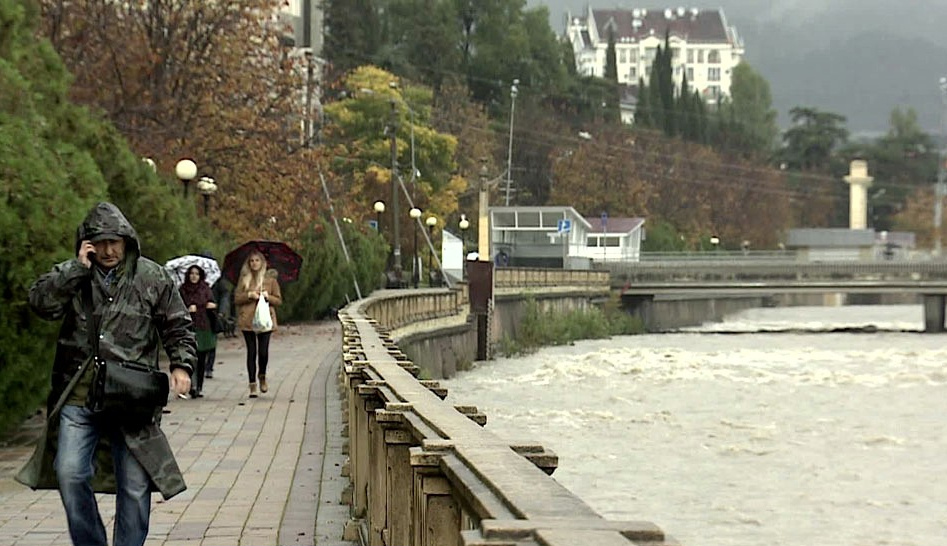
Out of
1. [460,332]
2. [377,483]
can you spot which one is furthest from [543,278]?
[377,483]

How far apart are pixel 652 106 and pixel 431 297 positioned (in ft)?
396

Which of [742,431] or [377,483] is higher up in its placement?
[377,483]

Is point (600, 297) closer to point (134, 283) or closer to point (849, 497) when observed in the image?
point (849, 497)

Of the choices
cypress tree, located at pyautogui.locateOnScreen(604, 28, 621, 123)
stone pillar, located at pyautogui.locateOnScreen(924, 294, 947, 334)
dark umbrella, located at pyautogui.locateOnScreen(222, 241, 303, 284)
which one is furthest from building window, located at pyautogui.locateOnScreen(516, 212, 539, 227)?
dark umbrella, located at pyautogui.locateOnScreen(222, 241, 303, 284)

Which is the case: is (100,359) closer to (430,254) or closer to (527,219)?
(430,254)

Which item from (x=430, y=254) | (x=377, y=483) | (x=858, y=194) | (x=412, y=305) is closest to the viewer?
(x=377, y=483)

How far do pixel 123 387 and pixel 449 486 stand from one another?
2606mm

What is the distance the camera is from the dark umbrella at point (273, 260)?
72.8 feet

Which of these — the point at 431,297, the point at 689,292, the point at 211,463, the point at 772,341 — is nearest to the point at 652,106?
the point at 689,292

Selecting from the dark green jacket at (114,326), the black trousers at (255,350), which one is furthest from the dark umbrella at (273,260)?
the dark green jacket at (114,326)

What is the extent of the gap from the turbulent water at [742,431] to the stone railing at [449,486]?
5.51 m

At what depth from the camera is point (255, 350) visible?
21438 millimetres

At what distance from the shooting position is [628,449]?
3197 centimetres

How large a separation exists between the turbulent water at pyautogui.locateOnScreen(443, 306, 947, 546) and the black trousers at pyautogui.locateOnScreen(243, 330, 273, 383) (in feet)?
14.6
